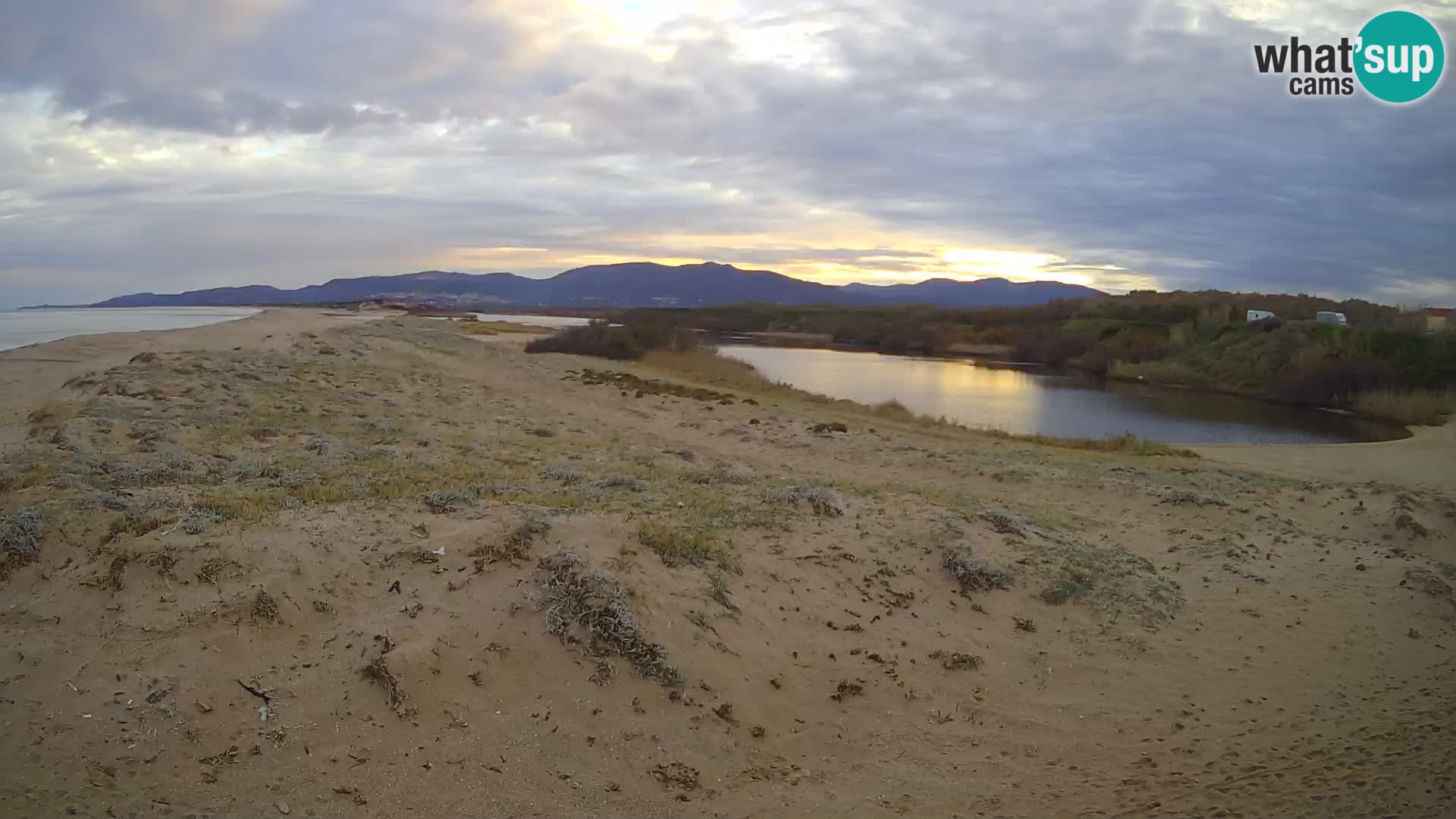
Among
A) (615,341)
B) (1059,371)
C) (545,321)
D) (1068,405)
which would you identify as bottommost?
(1068,405)

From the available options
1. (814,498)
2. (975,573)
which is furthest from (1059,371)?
(975,573)

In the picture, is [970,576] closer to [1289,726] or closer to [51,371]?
[1289,726]

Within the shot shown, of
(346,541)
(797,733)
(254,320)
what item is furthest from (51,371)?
(254,320)

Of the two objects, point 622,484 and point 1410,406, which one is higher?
point 1410,406

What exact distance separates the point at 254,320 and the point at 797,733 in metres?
33.1

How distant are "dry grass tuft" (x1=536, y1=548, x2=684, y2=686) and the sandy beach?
2cm

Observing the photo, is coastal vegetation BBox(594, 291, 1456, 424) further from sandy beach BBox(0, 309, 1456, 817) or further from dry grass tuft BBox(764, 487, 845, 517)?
dry grass tuft BBox(764, 487, 845, 517)

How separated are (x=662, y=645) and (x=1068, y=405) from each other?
28251 mm

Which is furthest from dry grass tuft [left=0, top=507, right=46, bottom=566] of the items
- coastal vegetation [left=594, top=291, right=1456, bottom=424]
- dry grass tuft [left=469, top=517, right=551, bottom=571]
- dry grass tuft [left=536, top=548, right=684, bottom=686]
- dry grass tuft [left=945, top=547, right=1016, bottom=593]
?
coastal vegetation [left=594, top=291, right=1456, bottom=424]

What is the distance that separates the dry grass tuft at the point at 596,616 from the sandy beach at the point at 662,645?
2 centimetres

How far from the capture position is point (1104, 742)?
4.79m

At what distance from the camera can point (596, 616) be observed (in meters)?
4.88

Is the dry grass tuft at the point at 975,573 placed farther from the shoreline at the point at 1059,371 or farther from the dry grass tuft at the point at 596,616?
the shoreline at the point at 1059,371

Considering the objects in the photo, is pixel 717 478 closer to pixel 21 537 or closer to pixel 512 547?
pixel 512 547
